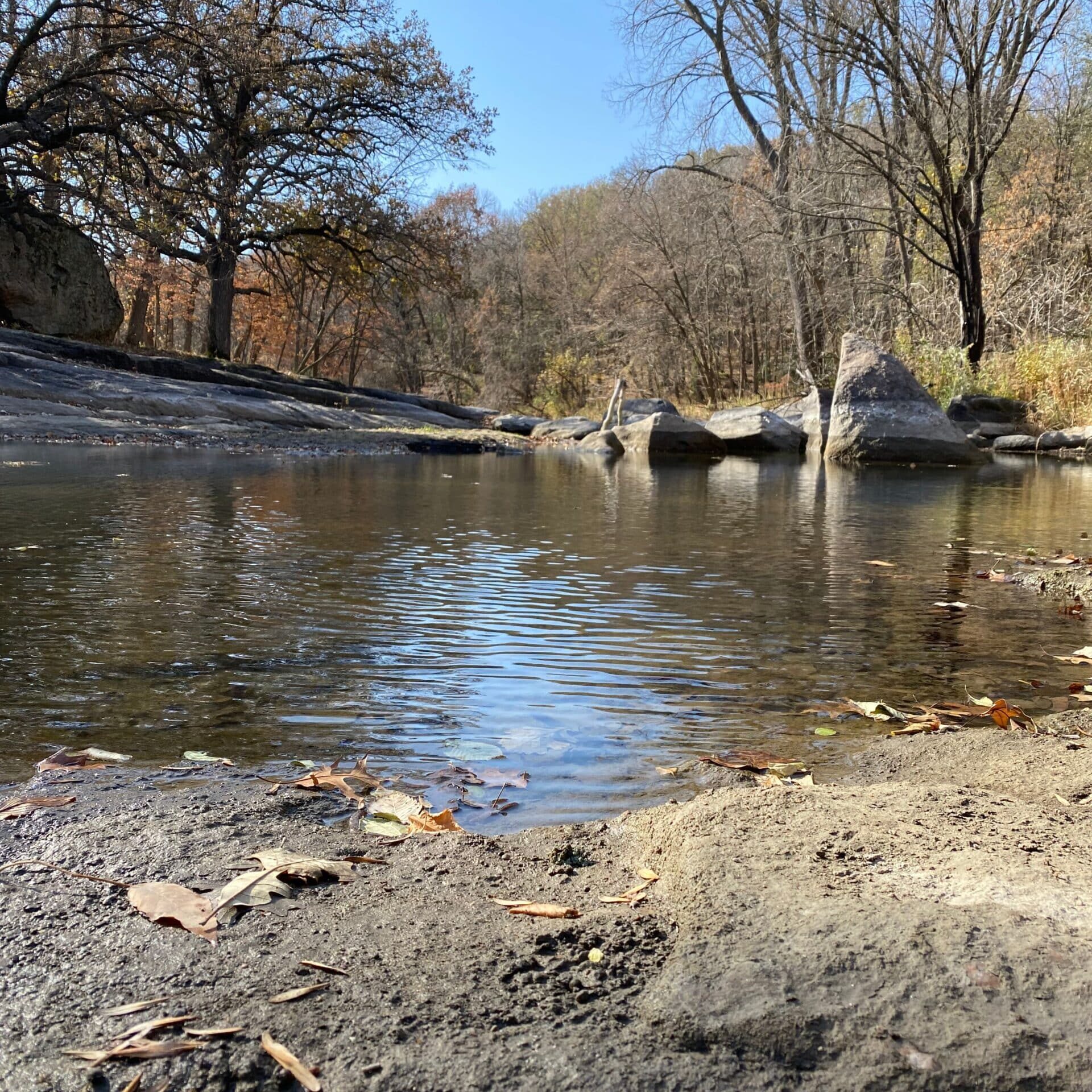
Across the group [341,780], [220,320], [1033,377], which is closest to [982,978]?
[341,780]

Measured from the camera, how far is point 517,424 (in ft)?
92.7

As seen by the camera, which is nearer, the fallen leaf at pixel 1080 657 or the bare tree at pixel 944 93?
the fallen leaf at pixel 1080 657

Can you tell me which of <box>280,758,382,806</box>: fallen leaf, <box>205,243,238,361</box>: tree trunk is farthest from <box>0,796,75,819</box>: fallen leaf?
Answer: <box>205,243,238,361</box>: tree trunk

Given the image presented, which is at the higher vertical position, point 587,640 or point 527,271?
point 527,271

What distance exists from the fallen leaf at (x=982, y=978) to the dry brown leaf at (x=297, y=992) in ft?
3.24

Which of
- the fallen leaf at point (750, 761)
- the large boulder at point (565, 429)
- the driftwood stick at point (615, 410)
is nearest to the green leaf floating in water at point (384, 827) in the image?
the fallen leaf at point (750, 761)

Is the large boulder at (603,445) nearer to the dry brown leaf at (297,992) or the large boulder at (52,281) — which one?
the large boulder at (52,281)

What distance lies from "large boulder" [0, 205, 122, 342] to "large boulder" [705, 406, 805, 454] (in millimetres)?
15859

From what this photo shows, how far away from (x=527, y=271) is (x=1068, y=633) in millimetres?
41660

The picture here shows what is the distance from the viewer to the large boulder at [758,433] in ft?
67.2

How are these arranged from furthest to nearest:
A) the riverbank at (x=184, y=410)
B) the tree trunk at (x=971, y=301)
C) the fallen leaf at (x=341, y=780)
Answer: the tree trunk at (x=971, y=301) < the riverbank at (x=184, y=410) < the fallen leaf at (x=341, y=780)

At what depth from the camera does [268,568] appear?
19.5ft

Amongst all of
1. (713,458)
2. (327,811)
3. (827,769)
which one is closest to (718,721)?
(827,769)

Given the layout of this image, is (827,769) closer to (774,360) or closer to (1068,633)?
(1068,633)
